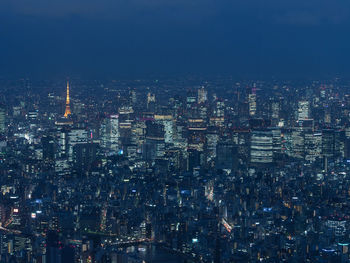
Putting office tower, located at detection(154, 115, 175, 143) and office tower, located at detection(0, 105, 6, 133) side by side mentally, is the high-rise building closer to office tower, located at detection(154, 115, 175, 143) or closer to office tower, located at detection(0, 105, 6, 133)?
office tower, located at detection(0, 105, 6, 133)

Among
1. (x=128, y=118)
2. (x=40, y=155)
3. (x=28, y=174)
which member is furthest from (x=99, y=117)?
(x=28, y=174)

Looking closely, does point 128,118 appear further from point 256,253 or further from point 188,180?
point 256,253

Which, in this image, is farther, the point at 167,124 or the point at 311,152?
the point at 167,124

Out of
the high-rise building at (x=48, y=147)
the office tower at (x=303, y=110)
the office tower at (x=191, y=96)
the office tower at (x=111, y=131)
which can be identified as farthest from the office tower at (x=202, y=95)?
the high-rise building at (x=48, y=147)

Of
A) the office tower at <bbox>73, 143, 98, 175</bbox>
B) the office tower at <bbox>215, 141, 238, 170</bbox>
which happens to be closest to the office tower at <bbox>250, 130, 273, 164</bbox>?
the office tower at <bbox>215, 141, 238, 170</bbox>

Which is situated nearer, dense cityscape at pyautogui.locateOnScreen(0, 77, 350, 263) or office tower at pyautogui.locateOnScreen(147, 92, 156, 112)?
dense cityscape at pyautogui.locateOnScreen(0, 77, 350, 263)

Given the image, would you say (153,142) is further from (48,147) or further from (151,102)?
(48,147)

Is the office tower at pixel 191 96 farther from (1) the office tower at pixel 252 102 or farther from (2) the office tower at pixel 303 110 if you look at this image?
(2) the office tower at pixel 303 110
